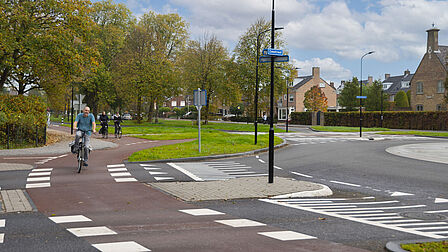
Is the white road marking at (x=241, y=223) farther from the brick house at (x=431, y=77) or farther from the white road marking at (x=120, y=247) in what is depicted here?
the brick house at (x=431, y=77)

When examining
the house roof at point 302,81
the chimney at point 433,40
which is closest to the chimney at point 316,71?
the house roof at point 302,81

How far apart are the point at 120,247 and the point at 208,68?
43247 millimetres

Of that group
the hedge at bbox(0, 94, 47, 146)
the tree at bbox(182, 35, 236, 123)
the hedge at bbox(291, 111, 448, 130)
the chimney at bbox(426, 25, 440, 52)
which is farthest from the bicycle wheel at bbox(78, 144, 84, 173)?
the chimney at bbox(426, 25, 440, 52)

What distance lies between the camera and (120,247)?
4.79 m

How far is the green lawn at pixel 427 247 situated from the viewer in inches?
177

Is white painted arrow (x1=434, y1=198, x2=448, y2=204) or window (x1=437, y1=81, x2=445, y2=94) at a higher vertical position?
window (x1=437, y1=81, x2=445, y2=94)

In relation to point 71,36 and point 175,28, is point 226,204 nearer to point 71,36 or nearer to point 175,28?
point 71,36

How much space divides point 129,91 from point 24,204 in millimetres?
43141

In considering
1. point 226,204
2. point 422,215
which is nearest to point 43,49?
point 226,204

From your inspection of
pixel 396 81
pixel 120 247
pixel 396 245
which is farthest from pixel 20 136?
pixel 396 81

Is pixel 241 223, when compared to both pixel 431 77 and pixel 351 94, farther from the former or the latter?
pixel 351 94

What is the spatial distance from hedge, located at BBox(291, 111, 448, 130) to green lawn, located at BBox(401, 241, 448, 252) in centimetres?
4444

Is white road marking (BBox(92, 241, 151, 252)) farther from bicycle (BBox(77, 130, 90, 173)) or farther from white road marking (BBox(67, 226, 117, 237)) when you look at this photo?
bicycle (BBox(77, 130, 90, 173))

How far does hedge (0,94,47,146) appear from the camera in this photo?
18.3 meters
